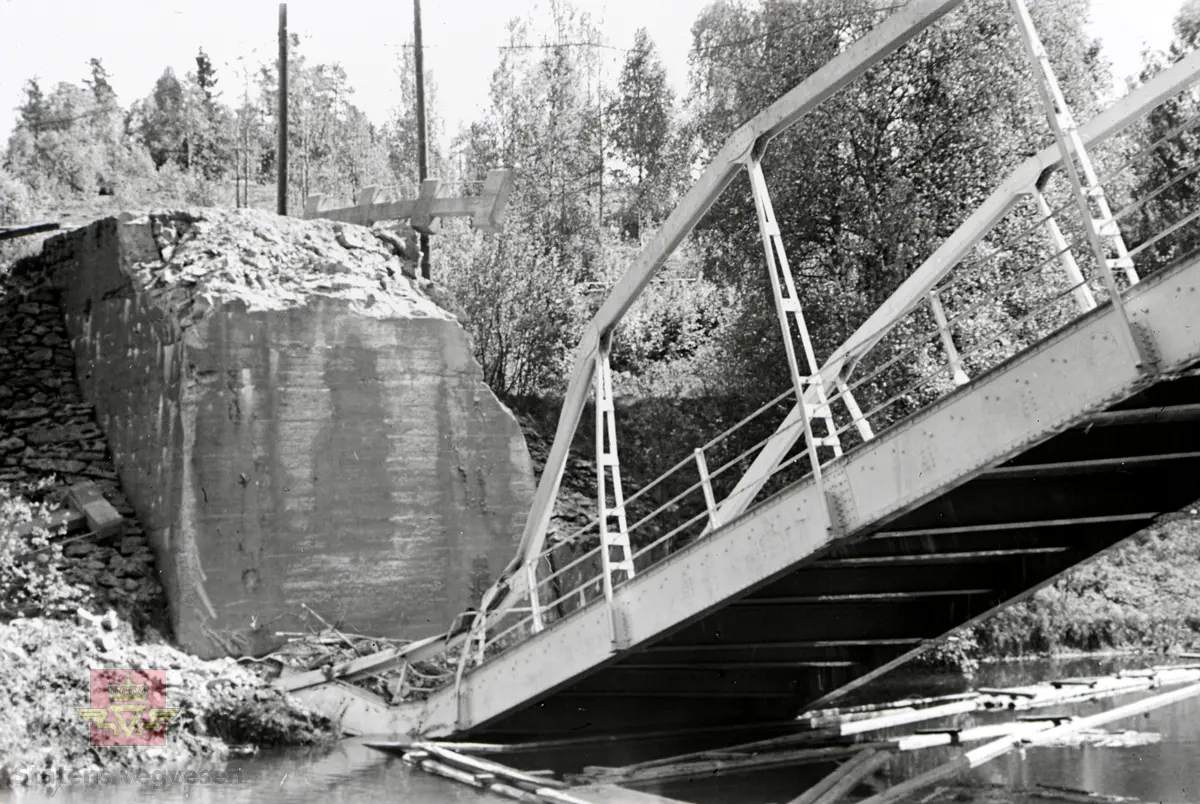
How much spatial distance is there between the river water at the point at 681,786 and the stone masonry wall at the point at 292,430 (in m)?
3.25

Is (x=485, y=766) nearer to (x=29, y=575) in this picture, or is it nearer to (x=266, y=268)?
(x=29, y=575)

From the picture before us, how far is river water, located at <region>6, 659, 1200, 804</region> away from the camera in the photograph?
36.6 ft

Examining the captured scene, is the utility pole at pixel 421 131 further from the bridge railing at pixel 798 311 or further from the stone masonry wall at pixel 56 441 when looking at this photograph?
the bridge railing at pixel 798 311

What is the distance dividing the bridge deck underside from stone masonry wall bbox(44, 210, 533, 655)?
Result: 394 centimetres

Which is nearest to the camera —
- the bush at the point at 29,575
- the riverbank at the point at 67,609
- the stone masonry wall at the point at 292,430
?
the riverbank at the point at 67,609

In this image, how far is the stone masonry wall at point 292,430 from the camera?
16.6 metres

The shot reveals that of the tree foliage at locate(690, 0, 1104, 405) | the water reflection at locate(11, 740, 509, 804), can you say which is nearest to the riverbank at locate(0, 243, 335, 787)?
the water reflection at locate(11, 740, 509, 804)

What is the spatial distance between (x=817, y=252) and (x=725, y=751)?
14620mm

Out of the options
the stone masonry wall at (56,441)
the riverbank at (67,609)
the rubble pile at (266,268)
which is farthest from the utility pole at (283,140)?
the rubble pile at (266,268)

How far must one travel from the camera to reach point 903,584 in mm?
12414

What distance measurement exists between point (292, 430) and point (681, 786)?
758 cm

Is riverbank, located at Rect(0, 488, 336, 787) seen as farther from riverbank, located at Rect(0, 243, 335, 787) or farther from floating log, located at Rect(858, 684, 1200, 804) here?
floating log, located at Rect(858, 684, 1200, 804)

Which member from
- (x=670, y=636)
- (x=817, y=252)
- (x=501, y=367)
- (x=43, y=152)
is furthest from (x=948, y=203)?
(x=43, y=152)

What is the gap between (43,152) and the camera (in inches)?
1925
